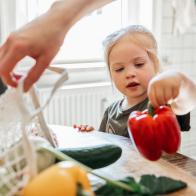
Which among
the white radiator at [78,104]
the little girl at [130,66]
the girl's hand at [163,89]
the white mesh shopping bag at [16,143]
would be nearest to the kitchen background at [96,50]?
the white radiator at [78,104]

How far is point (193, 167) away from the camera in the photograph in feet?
2.35

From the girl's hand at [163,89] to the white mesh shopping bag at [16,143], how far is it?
25 centimetres

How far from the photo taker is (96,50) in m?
2.59

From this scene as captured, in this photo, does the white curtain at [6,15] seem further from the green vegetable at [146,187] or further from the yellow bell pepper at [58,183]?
the yellow bell pepper at [58,183]

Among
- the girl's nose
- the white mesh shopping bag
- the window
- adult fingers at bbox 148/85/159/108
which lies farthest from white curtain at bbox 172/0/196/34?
the white mesh shopping bag

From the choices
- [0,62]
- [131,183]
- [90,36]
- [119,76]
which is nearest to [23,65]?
[90,36]

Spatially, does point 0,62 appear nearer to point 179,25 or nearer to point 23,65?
point 23,65

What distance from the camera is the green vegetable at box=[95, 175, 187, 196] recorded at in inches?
18.7

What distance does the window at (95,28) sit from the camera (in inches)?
97.3

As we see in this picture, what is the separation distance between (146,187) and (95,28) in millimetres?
2088

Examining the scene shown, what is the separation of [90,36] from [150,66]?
4.05 ft

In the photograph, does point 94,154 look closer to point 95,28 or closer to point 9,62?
point 9,62

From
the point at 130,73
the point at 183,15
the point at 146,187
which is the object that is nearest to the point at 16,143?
the point at 146,187

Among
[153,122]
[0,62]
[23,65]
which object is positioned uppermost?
[0,62]
